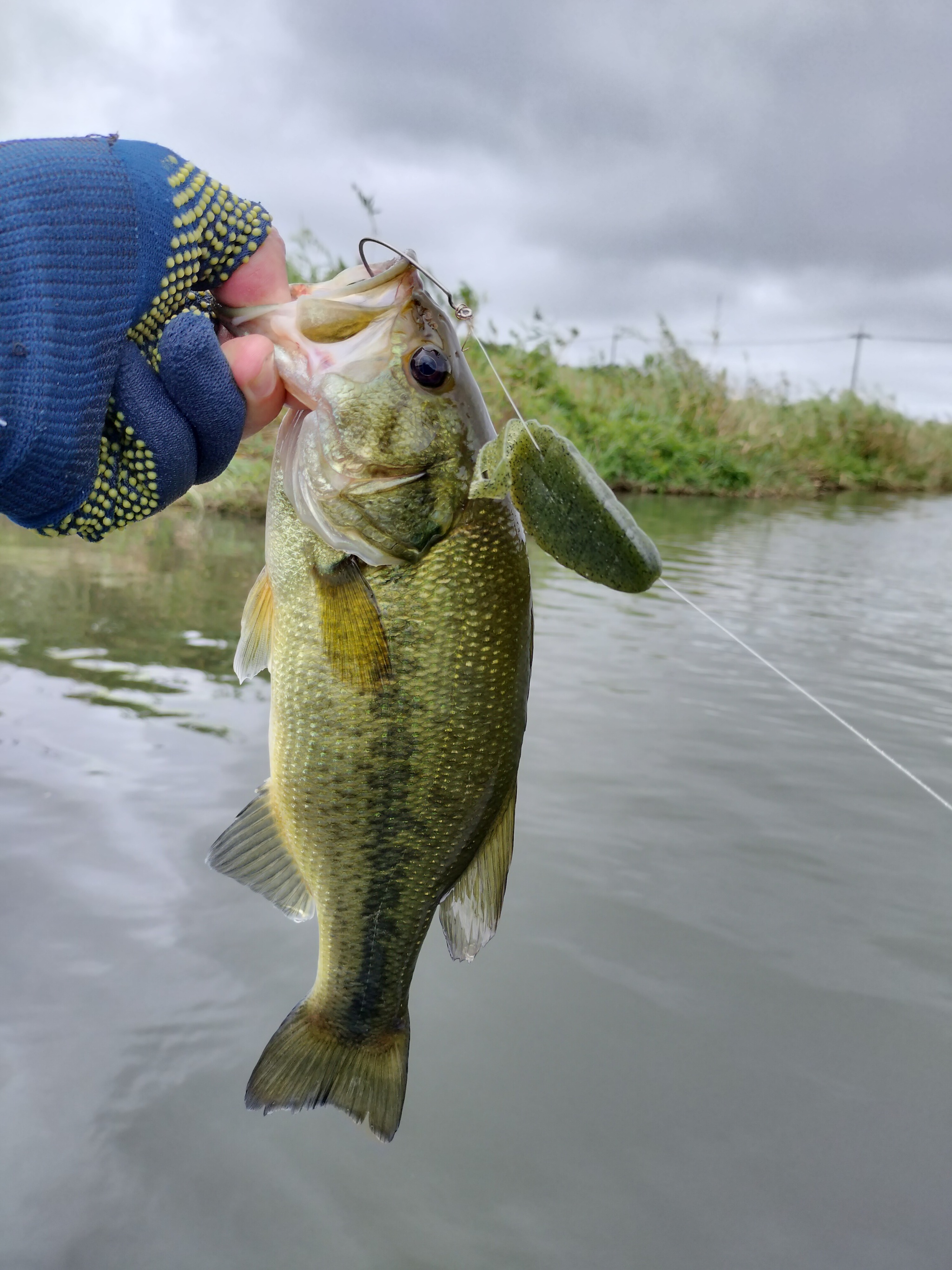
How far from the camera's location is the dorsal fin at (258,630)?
2051 millimetres

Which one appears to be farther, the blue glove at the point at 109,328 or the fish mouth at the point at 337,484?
the fish mouth at the point at 337,484

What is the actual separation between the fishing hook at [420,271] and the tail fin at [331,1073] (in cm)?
153

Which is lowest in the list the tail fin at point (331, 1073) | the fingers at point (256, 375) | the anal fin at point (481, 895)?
the tail fin at point (331, 1073)

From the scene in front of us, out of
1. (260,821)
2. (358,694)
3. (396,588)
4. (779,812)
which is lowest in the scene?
(779,812)

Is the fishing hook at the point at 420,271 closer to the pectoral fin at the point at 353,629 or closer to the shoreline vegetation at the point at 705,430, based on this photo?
the pectoral fin at the point at 353,629

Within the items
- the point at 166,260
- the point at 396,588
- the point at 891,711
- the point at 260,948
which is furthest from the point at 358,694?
the point at 891,711

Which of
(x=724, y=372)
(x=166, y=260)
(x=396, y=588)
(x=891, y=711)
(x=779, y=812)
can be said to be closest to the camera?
(x=166, y=260)

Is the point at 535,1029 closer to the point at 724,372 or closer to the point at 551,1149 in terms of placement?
the point at 551,1149

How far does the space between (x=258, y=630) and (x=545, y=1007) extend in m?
2.03

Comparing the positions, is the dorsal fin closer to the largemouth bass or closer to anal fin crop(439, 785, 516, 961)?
the largemouth bass

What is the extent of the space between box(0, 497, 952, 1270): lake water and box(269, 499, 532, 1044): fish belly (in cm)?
113

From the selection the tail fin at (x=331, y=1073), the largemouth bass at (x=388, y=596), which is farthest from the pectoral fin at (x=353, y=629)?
the tail fin at (x=331, y=1073)

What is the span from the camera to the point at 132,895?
3889 mm

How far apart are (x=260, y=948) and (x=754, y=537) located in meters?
12.3
